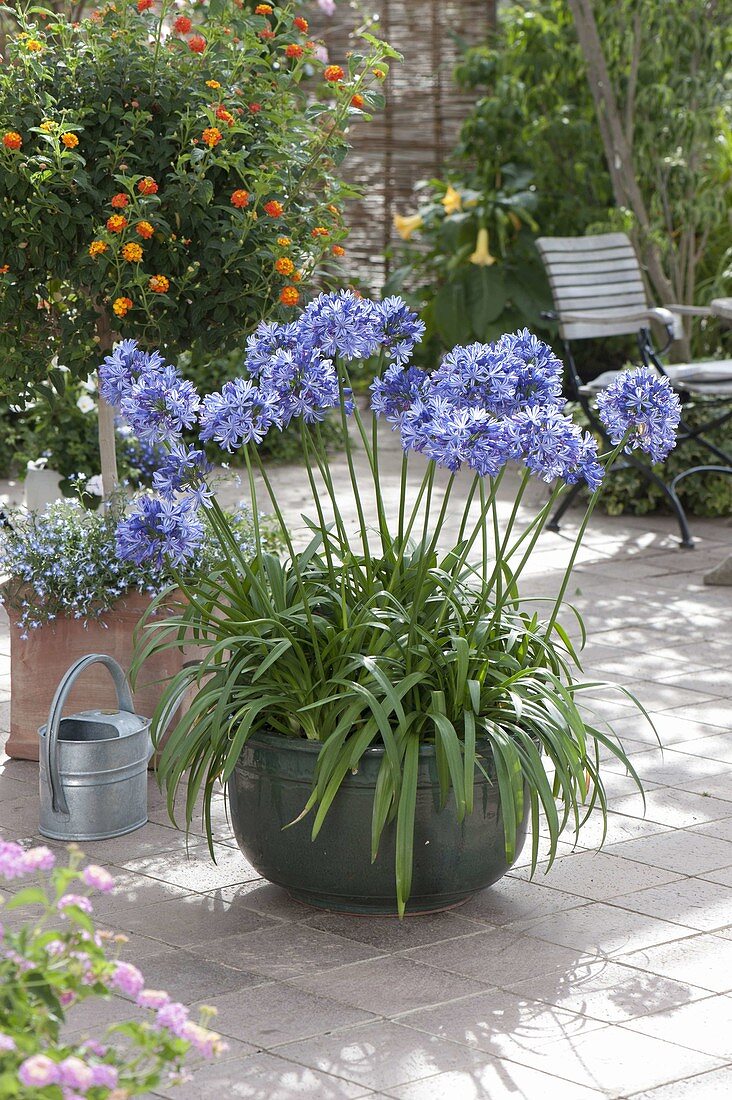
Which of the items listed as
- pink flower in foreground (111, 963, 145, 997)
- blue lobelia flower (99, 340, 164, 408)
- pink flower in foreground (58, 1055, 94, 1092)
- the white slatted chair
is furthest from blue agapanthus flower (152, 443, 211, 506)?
the white slatted chair

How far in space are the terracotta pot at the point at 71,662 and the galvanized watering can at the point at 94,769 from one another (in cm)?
29

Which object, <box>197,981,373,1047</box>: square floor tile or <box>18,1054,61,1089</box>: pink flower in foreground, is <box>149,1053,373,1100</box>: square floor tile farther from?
<box>18,1054,61,1089</box>: pink flower in foreground

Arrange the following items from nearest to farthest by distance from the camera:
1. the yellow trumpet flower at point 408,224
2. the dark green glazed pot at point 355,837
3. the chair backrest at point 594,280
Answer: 1. the dark green glazed pot at point 355,837
2. the chair backrest at point 594,280
3. the yellow trumpet flower at point 408,224

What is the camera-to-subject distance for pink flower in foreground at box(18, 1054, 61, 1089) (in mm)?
1452

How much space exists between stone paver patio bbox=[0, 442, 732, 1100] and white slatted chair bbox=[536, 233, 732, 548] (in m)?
2.83

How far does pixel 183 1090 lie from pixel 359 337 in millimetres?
1343

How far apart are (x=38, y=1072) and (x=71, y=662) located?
7.75 feet

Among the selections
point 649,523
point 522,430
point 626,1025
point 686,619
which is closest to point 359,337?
point 522,430

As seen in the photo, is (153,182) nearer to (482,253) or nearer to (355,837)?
(355,837)

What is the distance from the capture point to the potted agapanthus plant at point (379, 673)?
2.70m

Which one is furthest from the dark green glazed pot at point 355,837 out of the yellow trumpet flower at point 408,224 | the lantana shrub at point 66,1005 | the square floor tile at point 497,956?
the yellow trumpet flower at point 408,224

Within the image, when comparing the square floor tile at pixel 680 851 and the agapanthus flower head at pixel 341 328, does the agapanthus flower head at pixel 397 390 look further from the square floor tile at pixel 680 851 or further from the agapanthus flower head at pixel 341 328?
the square floor tile at pixel 680 851

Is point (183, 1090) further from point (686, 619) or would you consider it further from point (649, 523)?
point (649, 523)

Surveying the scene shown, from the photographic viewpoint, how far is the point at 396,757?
2662 millimetres
